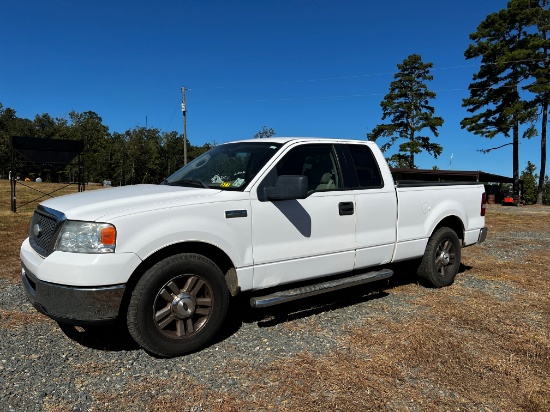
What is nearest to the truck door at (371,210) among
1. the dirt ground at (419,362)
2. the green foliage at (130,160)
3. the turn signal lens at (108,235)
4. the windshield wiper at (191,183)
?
the dirt ground at (419,362)

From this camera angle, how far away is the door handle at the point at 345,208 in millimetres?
4328

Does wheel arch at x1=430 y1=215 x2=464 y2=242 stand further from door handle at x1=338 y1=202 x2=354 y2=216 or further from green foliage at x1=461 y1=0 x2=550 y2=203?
green foliage at x1=461 y1=0 x2=550 y2=203

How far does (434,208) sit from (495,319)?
5.01 feet

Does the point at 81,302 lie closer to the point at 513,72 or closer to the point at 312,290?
the point at 312,290

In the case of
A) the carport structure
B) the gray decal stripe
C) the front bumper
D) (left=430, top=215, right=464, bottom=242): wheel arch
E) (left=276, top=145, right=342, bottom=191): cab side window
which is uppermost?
the carport structure

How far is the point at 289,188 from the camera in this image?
370 centimetres

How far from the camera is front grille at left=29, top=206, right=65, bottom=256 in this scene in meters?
3.25

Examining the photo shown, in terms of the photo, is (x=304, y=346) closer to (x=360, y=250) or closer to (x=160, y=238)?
(x=360, y=250)

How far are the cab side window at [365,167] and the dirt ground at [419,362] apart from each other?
1442 millimetres

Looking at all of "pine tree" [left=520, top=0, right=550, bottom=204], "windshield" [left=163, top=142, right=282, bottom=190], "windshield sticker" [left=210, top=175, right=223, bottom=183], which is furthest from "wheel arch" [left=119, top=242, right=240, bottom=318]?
"pine tree" [left=520, top=0, right=550, bottom=204]

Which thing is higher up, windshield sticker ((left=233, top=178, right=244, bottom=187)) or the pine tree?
Result: the pine tree

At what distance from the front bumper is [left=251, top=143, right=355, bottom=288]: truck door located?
124 cm

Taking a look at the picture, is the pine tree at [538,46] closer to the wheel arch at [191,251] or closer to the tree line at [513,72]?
the tree line at [513,72]

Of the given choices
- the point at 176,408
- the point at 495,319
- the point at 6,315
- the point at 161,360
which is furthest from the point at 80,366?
the point at 495,319
